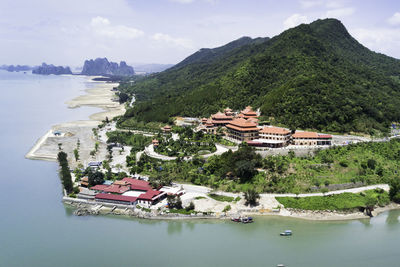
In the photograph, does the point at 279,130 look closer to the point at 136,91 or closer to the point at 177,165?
the point at 177,165

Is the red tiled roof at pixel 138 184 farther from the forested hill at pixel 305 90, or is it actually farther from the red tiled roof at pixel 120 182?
the forested hill at pixel 305 90

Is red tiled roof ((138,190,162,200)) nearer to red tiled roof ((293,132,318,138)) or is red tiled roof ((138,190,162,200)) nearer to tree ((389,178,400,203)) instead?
red tiled roof ((293,132,318,138))

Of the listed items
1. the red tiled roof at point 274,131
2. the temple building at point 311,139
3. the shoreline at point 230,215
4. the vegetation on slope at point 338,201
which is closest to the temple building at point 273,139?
the red tiled roof at point 274,131

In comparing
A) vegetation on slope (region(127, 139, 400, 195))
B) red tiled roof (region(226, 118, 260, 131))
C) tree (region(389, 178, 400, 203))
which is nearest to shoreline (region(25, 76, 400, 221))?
tree (region(389, 178, 400, 203))

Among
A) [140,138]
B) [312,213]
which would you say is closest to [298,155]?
[312,213]

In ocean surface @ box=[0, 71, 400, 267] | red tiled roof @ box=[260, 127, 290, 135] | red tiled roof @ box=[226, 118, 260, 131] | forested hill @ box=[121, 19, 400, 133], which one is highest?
forested hill @ box=[121, 19, 400, 133]

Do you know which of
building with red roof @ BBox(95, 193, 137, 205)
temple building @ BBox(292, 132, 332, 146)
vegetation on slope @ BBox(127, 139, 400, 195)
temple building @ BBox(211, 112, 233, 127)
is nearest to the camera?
building with red roof @ BBox(95, 193, 137, 205)
